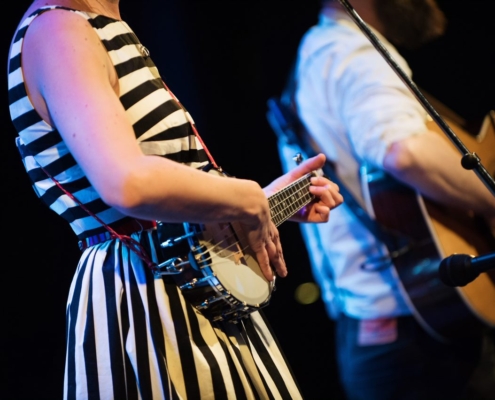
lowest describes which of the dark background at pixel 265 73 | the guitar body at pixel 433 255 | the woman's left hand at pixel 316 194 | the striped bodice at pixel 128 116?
the guitar body at pixel 433 255

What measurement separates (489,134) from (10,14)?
210 centimetres

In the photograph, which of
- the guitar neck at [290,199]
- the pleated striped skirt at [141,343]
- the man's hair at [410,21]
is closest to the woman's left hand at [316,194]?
the guitar neck at [290,199]

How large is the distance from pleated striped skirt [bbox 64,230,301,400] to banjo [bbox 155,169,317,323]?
0.09 ft

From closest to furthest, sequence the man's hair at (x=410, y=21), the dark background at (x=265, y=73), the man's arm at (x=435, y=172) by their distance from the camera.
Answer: the man's arm at (x=435, y=172) < the man's hair at (x=410, y=21) < the dark background at (x=265, y=73)

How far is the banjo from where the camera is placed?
1.23 meters

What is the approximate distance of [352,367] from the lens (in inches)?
94.0

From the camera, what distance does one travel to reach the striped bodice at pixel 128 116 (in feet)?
4.08

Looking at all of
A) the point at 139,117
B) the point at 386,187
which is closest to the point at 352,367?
the point at 386,187

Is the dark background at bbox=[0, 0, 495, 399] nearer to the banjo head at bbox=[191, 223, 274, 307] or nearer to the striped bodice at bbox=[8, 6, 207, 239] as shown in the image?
the striped bodice at bbox=[8, 6, 207, 239]

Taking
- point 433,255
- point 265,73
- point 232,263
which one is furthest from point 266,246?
point 265,73

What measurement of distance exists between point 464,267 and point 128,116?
2.54 feet

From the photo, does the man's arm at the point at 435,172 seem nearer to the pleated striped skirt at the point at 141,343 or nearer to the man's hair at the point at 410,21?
the man's hair at the point at 410,21

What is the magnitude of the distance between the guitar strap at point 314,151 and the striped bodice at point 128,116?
1.24 meters

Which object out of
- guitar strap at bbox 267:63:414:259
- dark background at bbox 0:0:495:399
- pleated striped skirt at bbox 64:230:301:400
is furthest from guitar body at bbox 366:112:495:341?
pleated striped skirt at bbox 64:230:301:400
